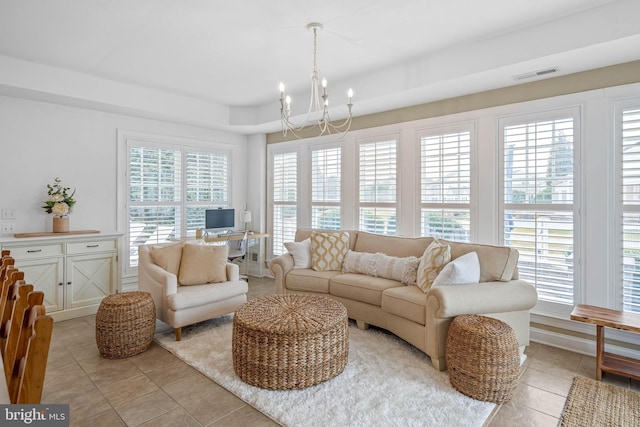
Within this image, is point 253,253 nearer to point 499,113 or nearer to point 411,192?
point 411,192

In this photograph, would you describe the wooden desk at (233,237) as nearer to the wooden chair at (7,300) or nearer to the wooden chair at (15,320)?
the wooden chair at (7,300)

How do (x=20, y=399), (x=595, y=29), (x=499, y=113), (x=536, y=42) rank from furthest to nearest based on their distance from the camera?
1. (x=499, y=113)
2. (x=536, y=42)
3. (x=595, y=29)
4. (x=20, y=399)

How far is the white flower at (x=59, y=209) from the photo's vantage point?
13.1ft

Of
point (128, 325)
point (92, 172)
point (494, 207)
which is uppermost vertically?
point (92, 172)

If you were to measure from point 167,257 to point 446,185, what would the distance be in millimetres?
3186

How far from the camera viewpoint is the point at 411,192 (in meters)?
4.30

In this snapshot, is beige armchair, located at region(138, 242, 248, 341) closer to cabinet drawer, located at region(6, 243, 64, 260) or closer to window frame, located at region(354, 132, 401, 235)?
cabinet drawer, located at region(6, 243, 64, 260)

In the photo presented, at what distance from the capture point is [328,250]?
4254 millimetres

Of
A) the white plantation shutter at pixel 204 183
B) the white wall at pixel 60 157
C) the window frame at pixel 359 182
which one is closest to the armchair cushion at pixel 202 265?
the white wall at pixel 60 157

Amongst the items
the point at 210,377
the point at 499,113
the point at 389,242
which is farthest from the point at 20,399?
the point at 499,113

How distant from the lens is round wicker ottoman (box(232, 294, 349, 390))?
2441 millimetres

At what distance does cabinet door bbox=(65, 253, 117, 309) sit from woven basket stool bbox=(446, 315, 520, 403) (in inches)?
156

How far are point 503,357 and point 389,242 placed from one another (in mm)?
1935

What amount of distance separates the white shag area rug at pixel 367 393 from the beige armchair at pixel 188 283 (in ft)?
1.09
